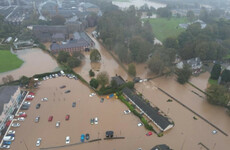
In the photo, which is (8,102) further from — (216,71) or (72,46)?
(216,71)

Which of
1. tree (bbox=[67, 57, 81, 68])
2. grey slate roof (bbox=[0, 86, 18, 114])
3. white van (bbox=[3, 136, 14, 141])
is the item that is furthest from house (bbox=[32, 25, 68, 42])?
white van (bbox=[3, 136, 14, 141])

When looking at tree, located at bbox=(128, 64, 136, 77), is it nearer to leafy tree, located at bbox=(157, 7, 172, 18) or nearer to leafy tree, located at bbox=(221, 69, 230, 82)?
leafy tree, located at bbox=(221, 69, 230, 82)

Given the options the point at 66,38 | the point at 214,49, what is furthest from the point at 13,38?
the point at 214,49

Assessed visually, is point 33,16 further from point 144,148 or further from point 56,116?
point 144,148

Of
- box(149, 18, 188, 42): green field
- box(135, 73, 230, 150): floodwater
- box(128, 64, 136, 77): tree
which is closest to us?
box(135, 73, 230, 150): floodwater

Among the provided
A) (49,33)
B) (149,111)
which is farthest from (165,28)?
(149,111)

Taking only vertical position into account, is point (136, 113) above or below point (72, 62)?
below
